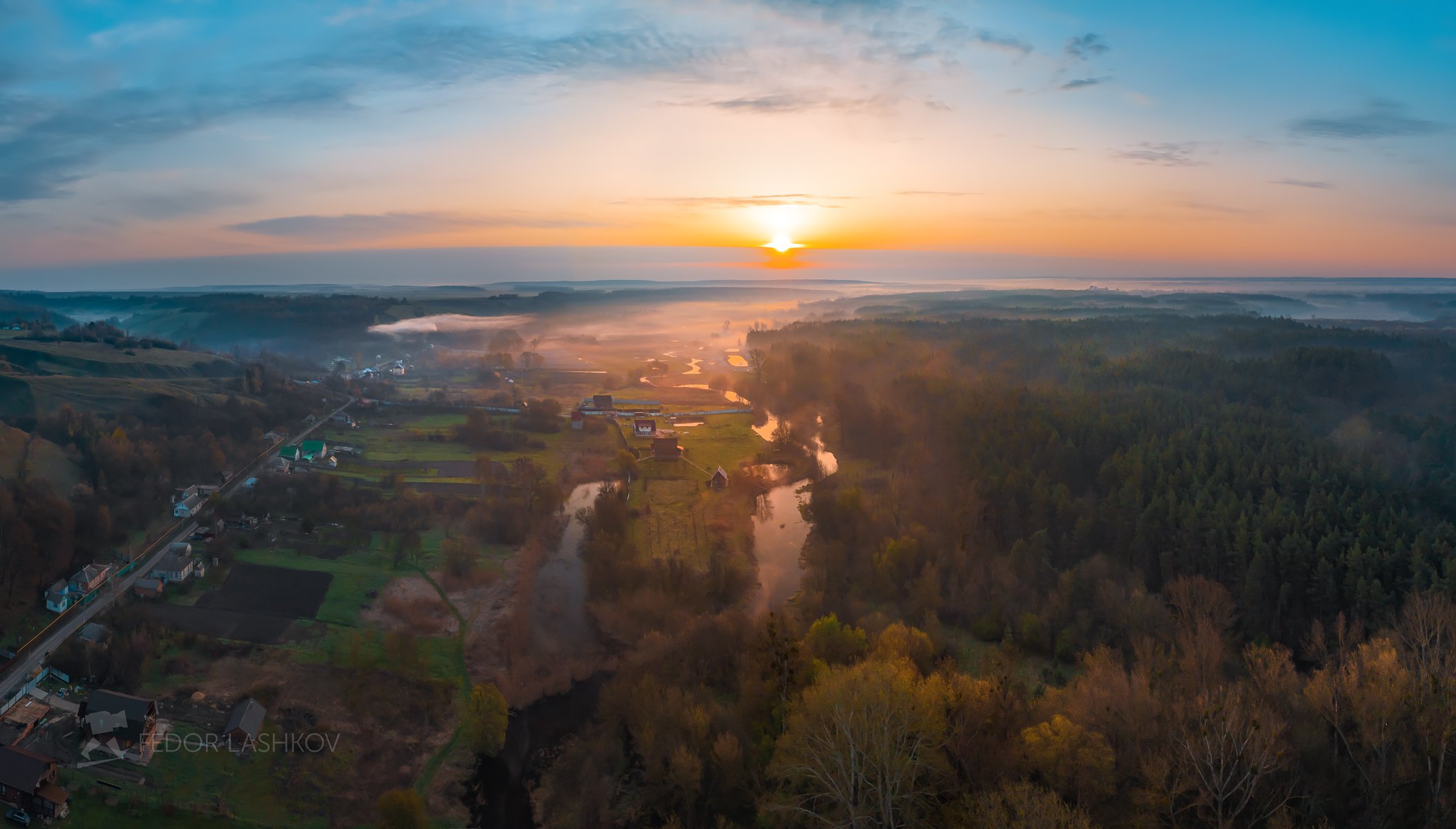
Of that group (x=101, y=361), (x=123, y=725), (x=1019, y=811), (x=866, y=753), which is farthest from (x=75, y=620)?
(x=101, y=361)

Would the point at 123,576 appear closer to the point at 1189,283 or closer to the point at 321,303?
the point at 321,303

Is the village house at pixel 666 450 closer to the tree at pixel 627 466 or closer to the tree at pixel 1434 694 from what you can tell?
the tree at pixel 627 466

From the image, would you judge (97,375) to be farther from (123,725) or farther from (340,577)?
(123,725)

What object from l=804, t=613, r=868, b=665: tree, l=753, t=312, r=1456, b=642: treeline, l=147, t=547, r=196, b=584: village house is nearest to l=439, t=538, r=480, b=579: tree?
l=147, t=547, r=196, b=584: village house

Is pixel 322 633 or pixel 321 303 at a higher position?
pixel 321 303

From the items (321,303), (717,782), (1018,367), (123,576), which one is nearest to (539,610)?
(717,782)

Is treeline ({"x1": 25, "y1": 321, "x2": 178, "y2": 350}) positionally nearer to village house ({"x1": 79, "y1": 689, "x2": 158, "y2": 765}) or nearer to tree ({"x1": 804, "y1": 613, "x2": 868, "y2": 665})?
village house ({"x1": 79, "y1": 689, "x2": 158, "y2": 765})
